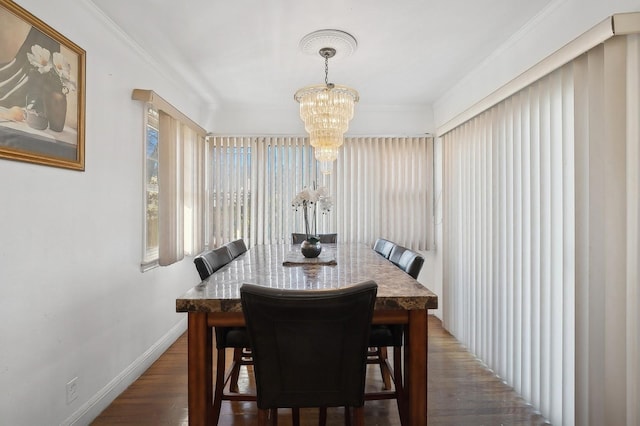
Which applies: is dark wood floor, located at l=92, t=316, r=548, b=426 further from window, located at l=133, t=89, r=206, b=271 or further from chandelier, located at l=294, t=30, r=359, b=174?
chandelier, located at l=294, t=30, r=359, b=174

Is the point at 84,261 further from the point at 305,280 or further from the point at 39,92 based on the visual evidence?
the point at 305,280

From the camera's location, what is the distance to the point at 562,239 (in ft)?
6.31

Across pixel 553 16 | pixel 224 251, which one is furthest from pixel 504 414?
pixel 553 16

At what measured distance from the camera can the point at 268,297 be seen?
1.10 m

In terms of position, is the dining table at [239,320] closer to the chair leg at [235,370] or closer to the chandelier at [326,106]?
the chair leg at [235,370]

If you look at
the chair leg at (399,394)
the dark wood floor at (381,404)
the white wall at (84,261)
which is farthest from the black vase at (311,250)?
the white wall at (84,261)

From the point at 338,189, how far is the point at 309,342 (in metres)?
2.99

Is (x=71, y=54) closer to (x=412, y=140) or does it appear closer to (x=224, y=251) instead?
(x=224, y=251)

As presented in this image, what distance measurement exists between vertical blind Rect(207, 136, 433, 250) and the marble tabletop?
1.55m

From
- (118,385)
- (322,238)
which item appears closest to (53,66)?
(118,385)

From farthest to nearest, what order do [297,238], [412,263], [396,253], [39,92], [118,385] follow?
[297,238] → [396,253] → [118,385] → [412,263] → [39,92]

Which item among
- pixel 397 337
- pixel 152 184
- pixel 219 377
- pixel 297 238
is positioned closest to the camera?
pixel 397 337

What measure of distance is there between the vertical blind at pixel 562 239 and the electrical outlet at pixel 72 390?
106 inches

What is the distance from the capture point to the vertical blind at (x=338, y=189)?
13.2 ft
